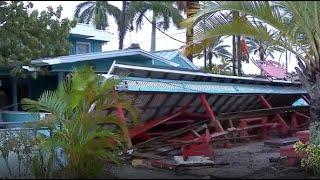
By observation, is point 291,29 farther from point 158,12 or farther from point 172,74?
point 158,12

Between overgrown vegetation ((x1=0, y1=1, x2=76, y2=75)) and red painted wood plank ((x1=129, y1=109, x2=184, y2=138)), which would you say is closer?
red painted wood plank ((x1=129, y1=109, x2=184, y2=138))

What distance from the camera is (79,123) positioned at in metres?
9.44

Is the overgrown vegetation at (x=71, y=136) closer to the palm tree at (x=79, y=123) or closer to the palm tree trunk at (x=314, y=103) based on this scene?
the palm tree at (x=79, y=123)

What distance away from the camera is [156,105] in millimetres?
15273

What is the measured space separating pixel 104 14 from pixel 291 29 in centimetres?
2279

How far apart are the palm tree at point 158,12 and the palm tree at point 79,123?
17747 mm

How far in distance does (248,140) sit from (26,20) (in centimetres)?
917

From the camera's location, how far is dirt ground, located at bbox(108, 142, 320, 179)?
9.70m

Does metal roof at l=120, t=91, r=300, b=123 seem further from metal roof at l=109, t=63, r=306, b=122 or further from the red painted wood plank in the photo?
the red painted wood plank

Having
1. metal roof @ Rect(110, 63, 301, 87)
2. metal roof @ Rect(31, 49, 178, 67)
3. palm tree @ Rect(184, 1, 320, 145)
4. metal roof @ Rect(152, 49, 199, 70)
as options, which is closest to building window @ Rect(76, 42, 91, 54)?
metal roof @ Rect(152, 49, 199, 70)

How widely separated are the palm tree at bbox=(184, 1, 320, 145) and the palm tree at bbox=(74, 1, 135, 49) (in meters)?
18.7

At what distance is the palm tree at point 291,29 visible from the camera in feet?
33.0

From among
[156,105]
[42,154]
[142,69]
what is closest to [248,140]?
[156,105]

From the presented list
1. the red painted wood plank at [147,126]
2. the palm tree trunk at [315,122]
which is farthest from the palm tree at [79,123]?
the red painted wood plank at [147,126]
